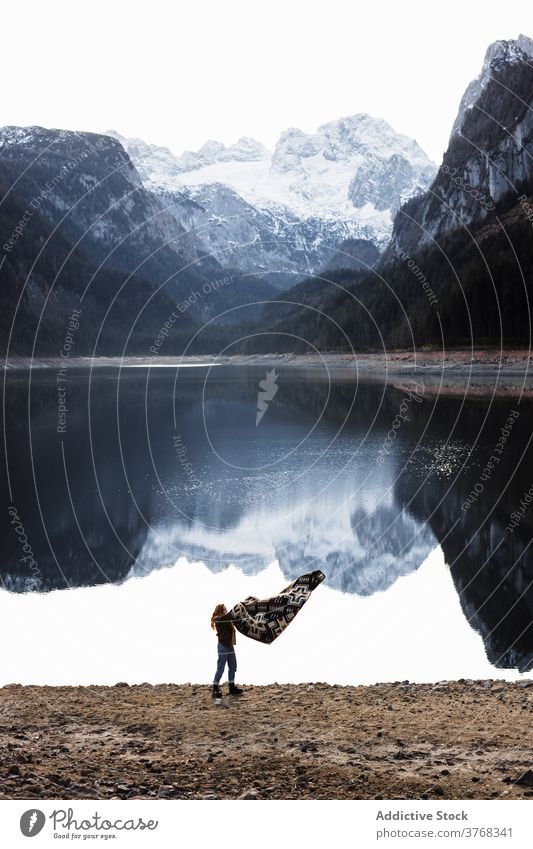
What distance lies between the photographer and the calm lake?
16891mm

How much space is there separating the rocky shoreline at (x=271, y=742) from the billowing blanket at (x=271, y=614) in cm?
108

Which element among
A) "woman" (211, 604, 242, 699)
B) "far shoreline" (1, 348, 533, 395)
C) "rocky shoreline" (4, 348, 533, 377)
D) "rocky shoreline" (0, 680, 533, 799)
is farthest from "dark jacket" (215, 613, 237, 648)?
"rocky shoreline" (4, 348, 533, 377)

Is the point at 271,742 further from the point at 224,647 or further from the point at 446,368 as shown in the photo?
the point at 446,368

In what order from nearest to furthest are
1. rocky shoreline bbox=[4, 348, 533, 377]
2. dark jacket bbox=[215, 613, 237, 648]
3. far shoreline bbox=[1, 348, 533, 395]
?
dark jacket bbox=[215, 613, 237, 648]
far shoreline bbox=[1, 348, 533, 395]
rocky shoreline bbox=[4, 348, 533, 377]

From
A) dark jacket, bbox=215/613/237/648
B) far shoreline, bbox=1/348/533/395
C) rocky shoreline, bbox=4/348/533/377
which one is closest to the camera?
dark jacket, bbox=215/613/237/648

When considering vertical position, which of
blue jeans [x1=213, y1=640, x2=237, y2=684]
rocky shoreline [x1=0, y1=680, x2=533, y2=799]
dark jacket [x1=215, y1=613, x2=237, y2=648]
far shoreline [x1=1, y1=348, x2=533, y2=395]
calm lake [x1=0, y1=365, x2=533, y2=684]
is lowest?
rocky shoreline [x1=0, y1=680, x2=533, y2=799]

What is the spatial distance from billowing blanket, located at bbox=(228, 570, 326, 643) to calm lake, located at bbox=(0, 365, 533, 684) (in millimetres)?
2379

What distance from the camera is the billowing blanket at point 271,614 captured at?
13242mm

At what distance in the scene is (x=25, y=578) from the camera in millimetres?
22781

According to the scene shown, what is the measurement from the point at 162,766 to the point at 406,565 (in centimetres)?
1558

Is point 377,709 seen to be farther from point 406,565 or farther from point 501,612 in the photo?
point 406,565

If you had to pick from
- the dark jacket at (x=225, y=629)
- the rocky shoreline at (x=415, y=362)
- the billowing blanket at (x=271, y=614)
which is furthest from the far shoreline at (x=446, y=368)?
the dark jacket at (x=225, y=629)

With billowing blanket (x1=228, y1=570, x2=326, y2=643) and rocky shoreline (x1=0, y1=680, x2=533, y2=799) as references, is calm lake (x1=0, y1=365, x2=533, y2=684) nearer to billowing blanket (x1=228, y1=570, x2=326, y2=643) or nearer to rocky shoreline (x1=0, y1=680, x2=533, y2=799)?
rocky shoreline (x1=0, y1=680, x2=533, y2=799)

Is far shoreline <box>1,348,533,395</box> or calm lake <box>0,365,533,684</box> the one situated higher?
far shoreline <box>1,348,533,395</box>
